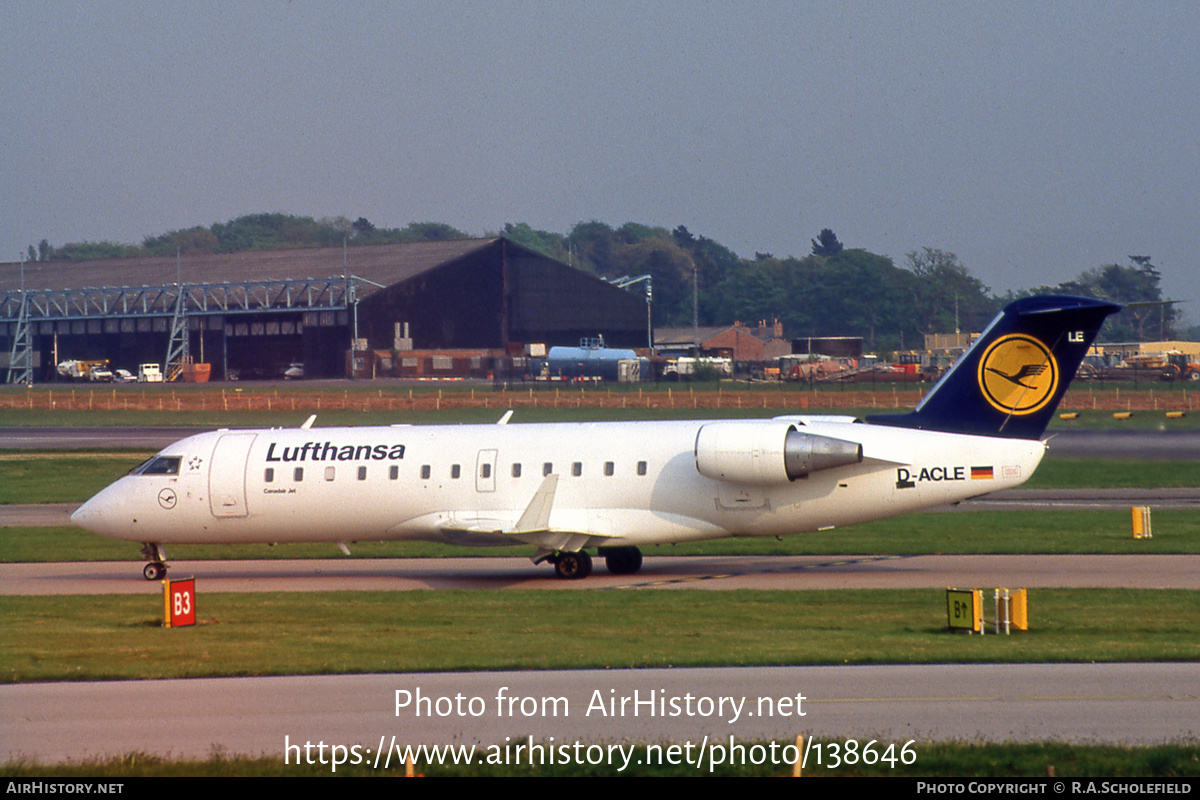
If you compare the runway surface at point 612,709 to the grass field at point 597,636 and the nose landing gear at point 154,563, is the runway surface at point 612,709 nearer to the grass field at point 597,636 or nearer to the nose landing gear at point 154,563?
the grass field at point 597,636

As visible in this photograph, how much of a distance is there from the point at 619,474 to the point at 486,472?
2832 mm

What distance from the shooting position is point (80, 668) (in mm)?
17031

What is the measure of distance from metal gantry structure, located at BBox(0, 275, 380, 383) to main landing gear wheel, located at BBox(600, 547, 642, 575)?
7858cm

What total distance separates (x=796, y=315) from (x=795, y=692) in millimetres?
119589

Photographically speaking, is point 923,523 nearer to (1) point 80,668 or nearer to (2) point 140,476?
(2) point 140,476

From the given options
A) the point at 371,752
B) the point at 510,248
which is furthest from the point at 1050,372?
the point at 510,248

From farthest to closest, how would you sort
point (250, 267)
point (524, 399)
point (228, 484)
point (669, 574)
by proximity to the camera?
point (250, 267) → point (524, 399) → point (228, 484) → point (669, 574)

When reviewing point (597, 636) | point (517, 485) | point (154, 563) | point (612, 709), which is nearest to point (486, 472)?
point (517, 485)

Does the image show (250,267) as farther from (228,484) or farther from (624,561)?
(624,561)

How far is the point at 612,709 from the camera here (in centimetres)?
1396

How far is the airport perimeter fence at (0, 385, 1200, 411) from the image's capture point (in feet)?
A: 206

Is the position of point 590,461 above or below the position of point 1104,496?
above

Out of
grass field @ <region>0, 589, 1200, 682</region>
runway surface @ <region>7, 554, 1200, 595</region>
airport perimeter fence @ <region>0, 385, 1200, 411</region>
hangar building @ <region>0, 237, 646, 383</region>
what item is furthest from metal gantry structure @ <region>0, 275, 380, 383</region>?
grass field @ <region>0, 589, 1200, 682</region>

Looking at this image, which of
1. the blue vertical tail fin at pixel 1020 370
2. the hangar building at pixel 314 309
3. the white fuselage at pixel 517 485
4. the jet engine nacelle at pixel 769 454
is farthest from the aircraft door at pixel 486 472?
the hangar building at pixel 314 309
